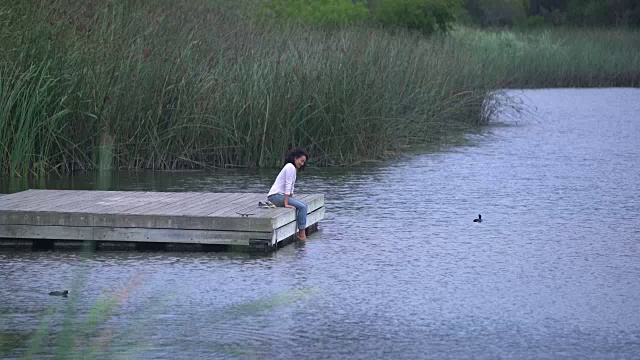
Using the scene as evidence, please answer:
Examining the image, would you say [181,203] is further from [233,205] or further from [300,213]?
[300,213]

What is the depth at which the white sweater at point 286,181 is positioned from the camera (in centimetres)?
1159

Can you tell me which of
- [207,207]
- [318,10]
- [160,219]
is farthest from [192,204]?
[318,10]

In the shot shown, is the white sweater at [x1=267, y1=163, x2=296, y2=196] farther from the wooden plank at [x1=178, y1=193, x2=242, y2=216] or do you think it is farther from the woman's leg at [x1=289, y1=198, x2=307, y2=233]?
the wooden plank at [x1=178, y1=193, x2=242, y2=216]

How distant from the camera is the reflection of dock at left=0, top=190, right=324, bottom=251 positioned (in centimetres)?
1095

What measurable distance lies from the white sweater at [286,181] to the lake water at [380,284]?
1.90ft

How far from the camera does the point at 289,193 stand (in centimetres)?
1162

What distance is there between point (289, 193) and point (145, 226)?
4.74ft

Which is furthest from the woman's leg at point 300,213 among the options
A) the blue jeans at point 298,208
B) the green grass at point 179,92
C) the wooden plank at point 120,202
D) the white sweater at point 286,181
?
the green grass at point 179,92

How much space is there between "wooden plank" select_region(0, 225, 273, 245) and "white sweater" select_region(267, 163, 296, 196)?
853 mm

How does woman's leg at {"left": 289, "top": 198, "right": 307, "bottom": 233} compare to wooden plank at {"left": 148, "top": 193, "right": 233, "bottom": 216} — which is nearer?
wooden plank at {"left": 148, "top": 193, "right": 233, "bottom": 216}

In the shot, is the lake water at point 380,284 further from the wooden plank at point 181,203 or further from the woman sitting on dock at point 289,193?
the wooden plank at point 181,203

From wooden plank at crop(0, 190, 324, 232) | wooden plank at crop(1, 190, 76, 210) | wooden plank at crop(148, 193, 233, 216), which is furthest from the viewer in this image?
wooden plank at crop(1, 190, 76, 210)

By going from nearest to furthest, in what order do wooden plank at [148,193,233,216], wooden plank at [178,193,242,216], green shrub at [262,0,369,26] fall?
wooden plank at [178,193,242,216], wooden plank at [148,193,233,216], green shrub at [262,0,369,26]

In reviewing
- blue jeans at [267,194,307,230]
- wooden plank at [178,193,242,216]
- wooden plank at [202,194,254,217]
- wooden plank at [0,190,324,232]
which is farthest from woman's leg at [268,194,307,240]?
wooden plank at [178,193,242,216]
